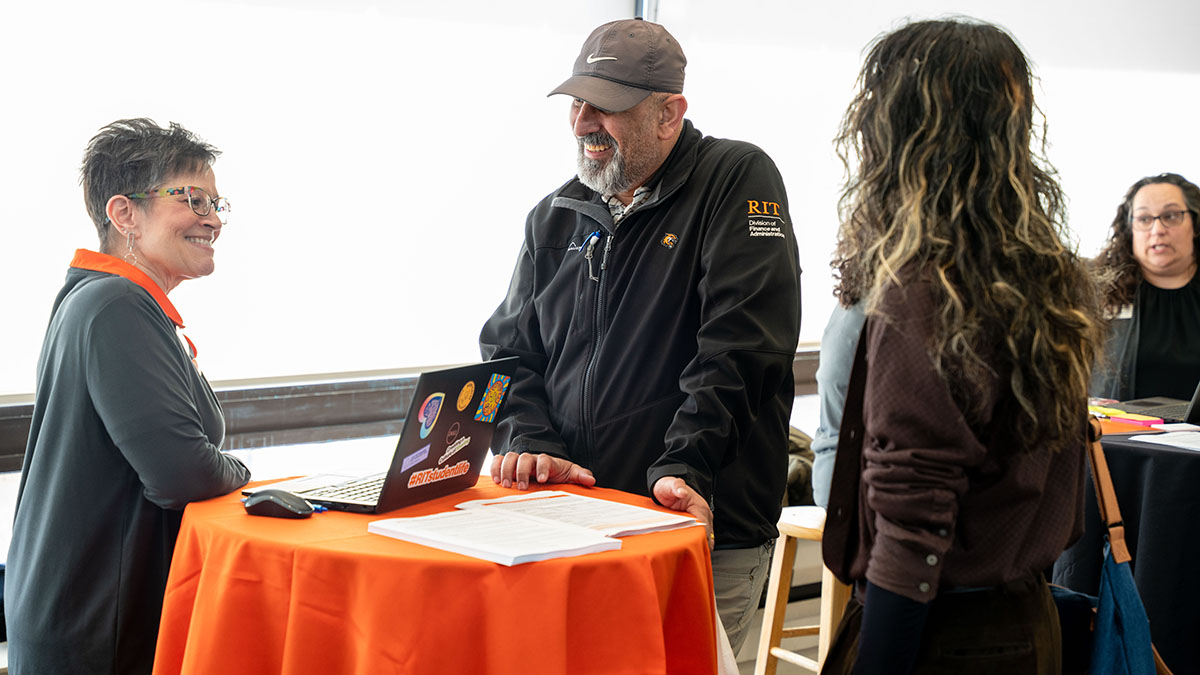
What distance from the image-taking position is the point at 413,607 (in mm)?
1408

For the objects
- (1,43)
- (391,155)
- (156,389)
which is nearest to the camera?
(156,389)

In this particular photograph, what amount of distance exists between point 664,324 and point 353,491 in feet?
2.28

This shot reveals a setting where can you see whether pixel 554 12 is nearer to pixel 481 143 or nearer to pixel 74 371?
pixel 481 143

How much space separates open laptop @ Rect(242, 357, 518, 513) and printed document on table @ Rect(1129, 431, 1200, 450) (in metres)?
1.92

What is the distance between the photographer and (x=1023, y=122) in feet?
4.53

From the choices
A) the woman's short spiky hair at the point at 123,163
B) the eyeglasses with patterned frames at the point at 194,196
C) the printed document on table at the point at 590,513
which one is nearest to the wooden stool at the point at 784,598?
the printed document on table at the point at 590,513

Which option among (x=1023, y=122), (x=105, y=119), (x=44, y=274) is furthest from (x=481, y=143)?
(x=1023, y=122)

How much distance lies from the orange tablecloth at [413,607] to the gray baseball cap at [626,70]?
0.94 meters

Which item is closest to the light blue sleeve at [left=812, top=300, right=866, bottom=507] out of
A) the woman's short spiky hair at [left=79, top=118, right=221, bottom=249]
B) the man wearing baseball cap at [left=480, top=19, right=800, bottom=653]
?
the man wearing baseball cap at [left=480, top=19, right=800, bottom=653]

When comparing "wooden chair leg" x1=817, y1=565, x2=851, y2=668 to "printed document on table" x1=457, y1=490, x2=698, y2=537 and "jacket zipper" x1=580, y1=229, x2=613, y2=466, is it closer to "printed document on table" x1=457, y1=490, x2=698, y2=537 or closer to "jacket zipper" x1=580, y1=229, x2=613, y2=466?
"jacket zipper" x1=580, y1=229, x2=613, y2=466

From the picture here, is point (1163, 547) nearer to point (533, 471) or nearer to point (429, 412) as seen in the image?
point (533, 471)

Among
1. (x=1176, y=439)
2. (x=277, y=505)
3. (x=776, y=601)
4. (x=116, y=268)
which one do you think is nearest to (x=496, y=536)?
(x=277, y=505)

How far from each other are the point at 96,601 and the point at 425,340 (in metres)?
1.82

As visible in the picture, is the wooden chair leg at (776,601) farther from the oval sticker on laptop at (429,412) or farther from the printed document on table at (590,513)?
the oval sticker on laptop at (429,412)
